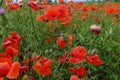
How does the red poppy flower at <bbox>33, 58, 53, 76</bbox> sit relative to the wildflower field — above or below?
above

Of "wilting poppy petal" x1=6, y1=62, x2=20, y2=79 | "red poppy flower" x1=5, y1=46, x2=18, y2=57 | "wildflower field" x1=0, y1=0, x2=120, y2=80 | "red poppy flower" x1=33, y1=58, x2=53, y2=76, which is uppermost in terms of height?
"wilting poppy petal" x1=6, y1=62, x2=20, y2=79

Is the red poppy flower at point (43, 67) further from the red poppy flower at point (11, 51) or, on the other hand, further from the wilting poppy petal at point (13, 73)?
the wilting poppy petal at point (13, 73)

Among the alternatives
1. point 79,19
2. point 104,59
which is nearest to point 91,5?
point 79,19

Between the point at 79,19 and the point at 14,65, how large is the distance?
2.20 metres

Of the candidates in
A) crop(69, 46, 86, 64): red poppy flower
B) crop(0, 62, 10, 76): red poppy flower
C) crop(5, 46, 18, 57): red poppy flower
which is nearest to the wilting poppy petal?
crop(0, 62, 10, 76): red poppy flower

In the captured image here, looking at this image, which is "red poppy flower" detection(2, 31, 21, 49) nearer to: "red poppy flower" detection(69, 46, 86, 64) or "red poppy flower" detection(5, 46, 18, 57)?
"red poppy flower" detection(5, 46, 18, 57)

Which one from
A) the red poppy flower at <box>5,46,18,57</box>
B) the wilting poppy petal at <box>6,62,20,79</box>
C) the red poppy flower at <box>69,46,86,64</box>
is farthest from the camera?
the red poppy flower at <box>69,46,86,64</box>

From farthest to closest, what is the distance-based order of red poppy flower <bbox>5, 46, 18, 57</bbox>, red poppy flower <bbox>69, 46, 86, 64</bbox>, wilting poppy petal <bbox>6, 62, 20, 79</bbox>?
red poppy flower <bbox>69, 46, 86, 64</bbox> < red poppy flower <bbox>5, 46, 18, 57</bbox> < wilting poppy petal <bbox>6, 62, 20, 79</bbox>

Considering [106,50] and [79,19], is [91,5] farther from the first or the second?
[106,50]

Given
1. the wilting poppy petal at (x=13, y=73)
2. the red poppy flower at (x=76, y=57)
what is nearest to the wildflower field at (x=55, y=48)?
the red poppy flower at (x=76, y=57)

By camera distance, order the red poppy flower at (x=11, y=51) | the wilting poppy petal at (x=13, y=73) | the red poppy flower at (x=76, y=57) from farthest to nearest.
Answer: the red poppy flower at (x=76, y=57) → the red poppy flower at (x=11, y=51) → the wilting poppy petal at (x=13, y=73)

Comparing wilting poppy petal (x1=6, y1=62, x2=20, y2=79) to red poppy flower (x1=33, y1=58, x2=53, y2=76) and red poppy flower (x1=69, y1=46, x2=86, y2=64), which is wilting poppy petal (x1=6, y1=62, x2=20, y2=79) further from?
red poppy flower (x1=69, y1=46, x2=86, y2=64)

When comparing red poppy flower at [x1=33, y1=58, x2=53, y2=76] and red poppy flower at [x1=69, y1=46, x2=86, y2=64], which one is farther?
red poppy flower at [x1=69, y1=46, x2=86, y2=64]

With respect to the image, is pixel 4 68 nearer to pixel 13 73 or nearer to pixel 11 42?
pixel 13 73
